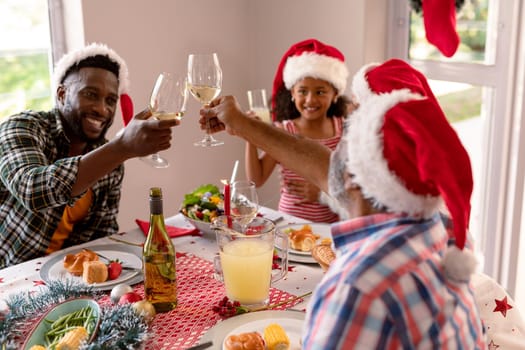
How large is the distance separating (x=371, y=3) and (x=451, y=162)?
6.83 feet

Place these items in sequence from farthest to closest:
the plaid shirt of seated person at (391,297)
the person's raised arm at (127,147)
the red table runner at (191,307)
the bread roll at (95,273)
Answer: the person's raised arm at (127,147) < the bread roll at (95,273) < the red table runner at (191,307) < the plaid shirt of seated person at (391,297)

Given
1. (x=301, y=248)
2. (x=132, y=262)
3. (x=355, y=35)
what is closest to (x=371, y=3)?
(x=355, y=35)

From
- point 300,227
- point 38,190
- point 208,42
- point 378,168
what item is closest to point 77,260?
point 38,190

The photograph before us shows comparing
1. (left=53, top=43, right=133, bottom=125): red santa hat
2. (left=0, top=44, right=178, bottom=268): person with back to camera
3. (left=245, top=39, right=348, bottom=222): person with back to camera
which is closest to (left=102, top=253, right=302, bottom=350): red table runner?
(left=0, top=44, right=178, bottom=268): person with back to camera

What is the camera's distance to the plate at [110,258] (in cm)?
144

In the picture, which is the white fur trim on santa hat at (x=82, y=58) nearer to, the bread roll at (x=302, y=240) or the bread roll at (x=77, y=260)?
the bread roll at (x=77, y=260)

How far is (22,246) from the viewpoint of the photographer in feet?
6.00

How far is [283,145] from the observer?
1.39 meters

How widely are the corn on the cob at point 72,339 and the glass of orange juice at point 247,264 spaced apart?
350mm

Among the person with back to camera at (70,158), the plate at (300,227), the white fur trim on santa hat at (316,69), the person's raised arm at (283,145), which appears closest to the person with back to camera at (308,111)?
the white fur trim on santa hat at (316,69)

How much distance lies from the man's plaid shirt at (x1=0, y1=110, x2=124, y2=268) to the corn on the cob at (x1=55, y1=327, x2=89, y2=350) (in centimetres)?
58

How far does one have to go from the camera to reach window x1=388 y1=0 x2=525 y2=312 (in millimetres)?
2498

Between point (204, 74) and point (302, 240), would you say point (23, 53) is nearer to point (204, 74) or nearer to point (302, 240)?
point (204, 74)

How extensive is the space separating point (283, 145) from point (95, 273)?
55 cm
